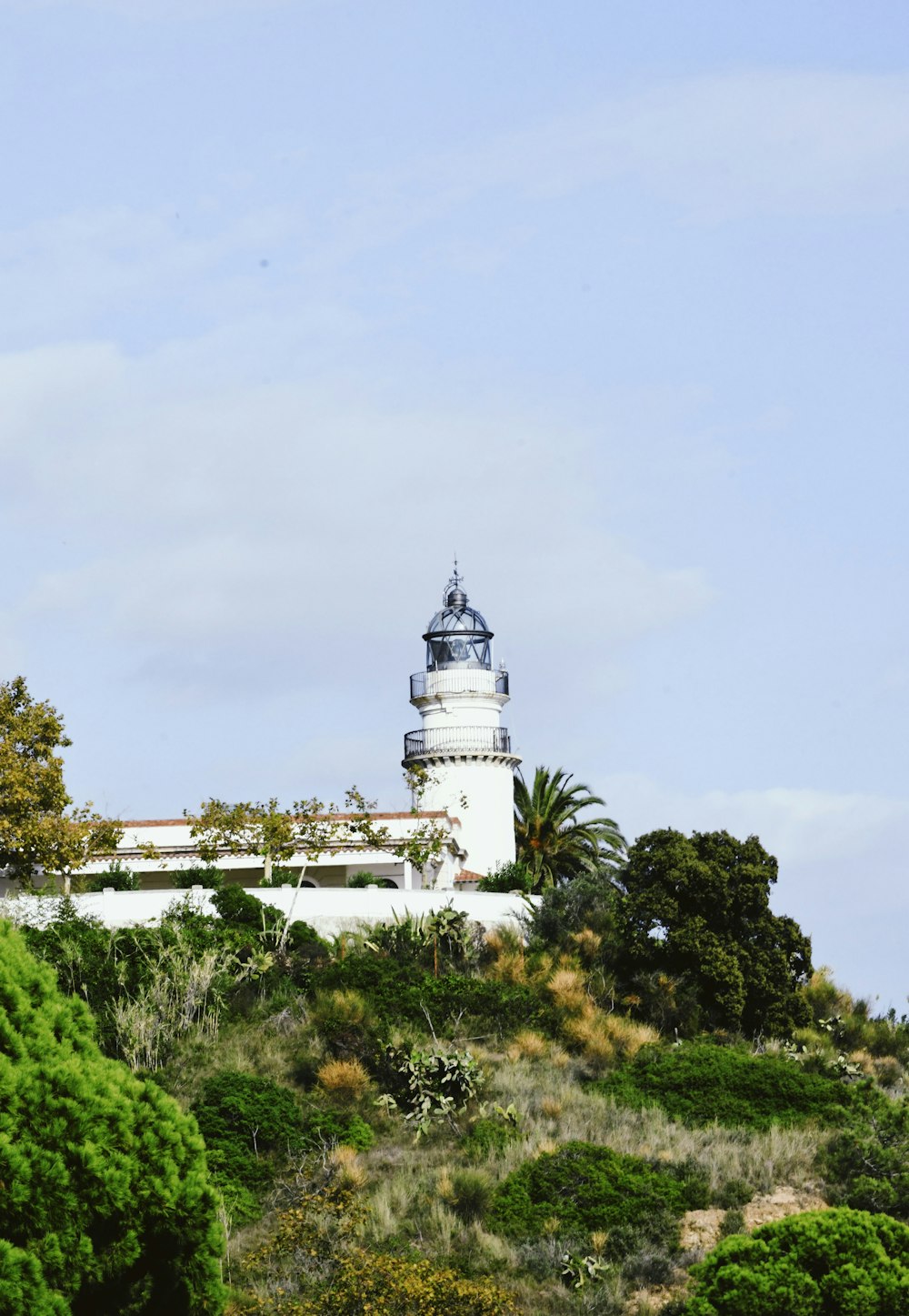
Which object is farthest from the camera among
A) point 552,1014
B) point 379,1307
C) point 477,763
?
point 477,763

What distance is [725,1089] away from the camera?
2916cm

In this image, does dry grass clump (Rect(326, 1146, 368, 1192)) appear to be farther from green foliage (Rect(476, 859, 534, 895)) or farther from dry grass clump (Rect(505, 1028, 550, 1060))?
green foliage (Rect(476, 859, 534, 895))

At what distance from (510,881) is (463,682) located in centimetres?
720

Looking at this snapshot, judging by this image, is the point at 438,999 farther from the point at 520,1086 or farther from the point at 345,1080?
the point at 345,1080

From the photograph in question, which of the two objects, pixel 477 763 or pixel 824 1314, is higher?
pixel 477 763

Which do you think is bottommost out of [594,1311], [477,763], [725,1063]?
[594,1311]

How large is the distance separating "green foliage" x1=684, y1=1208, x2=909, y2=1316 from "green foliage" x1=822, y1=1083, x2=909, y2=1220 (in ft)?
13.7

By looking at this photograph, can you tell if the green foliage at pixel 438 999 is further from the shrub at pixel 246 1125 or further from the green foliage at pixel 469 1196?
the green foliage at pixel 469 1196

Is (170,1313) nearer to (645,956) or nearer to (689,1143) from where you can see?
(689,1143)

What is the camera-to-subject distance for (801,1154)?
25.9 metres

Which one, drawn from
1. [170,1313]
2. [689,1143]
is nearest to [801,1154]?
[689,1143]

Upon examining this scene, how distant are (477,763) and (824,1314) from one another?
30.3m

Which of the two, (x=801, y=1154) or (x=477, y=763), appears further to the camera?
(x=477, y=763)

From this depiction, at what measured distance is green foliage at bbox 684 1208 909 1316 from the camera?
18734 mm
